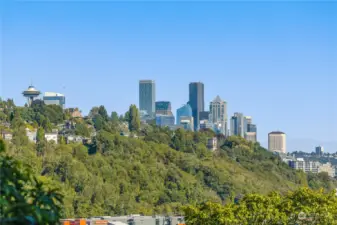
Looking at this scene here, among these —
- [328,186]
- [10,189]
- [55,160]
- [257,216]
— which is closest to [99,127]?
[55,160]

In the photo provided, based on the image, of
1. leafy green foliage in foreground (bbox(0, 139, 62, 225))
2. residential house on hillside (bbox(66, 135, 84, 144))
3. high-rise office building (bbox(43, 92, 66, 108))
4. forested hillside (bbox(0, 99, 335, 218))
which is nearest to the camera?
leafy green foliage in foreground (bbox(0, 139, 62, 225))

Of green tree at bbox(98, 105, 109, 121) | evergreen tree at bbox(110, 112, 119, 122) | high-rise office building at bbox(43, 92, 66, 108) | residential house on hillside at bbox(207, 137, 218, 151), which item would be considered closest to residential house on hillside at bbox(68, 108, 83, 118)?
green tree at bbox(98, 105, 109, 121)

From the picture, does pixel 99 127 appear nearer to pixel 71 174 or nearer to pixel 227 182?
pixel 227 182

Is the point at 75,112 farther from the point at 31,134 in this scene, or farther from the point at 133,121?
the point at 31,134

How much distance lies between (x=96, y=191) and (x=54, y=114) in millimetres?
31417

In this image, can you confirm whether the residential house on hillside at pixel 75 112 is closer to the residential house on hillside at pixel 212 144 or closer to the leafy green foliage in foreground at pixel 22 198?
the residential house on hillside at pixel 212 144

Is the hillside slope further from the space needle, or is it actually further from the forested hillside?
the space needle

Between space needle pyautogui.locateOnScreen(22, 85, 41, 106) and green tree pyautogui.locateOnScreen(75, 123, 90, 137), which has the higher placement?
space needle pyautogui.locateOnScreen(22, 85, 41, 106)

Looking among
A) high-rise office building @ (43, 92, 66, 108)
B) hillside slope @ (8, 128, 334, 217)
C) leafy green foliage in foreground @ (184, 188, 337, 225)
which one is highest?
high-rise office building @ (43, 92, 66, 108)

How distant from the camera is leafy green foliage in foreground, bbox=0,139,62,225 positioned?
A: 648 cm

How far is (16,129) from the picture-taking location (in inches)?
3578

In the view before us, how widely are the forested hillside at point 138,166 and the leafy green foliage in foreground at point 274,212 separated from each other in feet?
110

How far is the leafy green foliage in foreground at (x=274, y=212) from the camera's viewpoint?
3092 centimetres

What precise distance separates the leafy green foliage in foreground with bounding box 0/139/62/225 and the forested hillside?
57.1m
